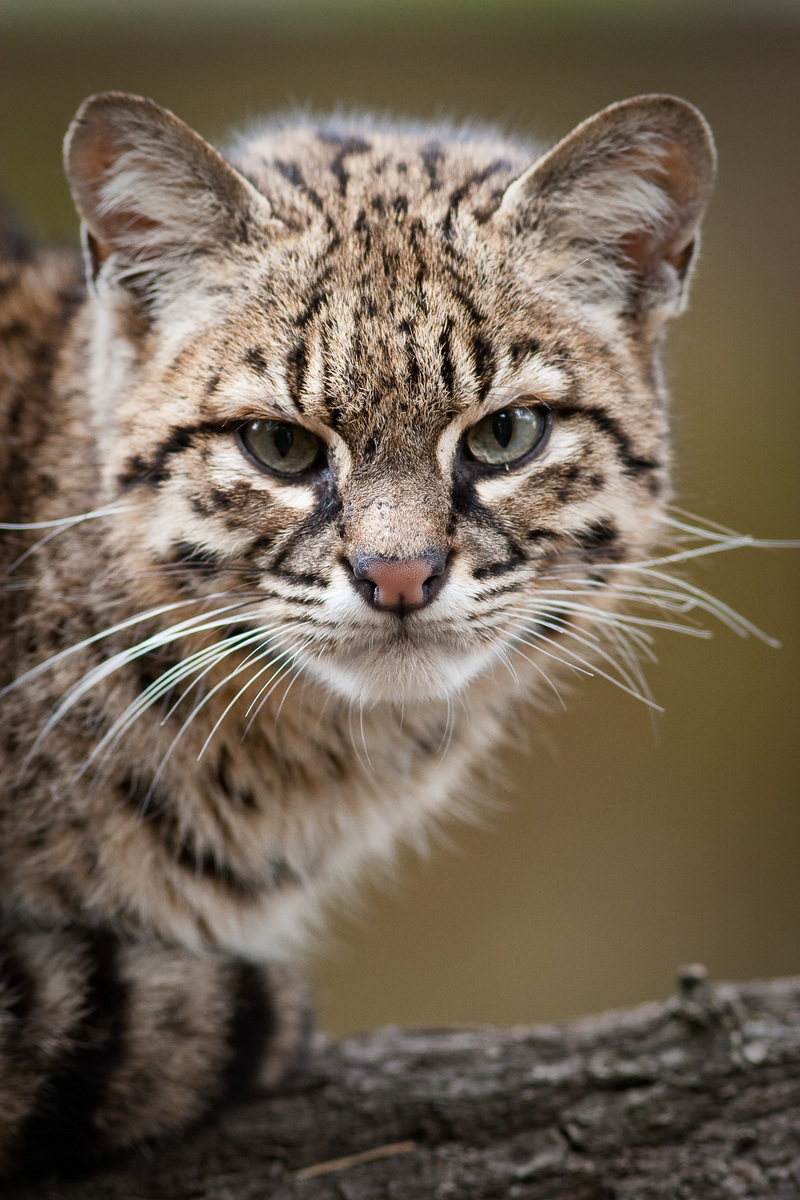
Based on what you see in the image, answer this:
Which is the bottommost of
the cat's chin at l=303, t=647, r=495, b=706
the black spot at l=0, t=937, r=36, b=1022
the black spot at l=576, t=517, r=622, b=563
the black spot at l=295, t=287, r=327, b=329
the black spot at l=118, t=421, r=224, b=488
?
the black spot at l=0, t=937, r=36, b=1022

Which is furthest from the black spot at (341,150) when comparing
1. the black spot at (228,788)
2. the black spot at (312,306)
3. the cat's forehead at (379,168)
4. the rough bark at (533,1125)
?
the rough bark at (533,1125)

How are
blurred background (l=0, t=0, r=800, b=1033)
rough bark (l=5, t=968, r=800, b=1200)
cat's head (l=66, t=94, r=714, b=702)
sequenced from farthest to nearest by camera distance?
1. blurred background (l=0, t=0, r=800, b=1033)
2. rough bark (l=5, t=968, r=800, b=1200)
3. cat's head (l=66, t=94, r=714, b=702)

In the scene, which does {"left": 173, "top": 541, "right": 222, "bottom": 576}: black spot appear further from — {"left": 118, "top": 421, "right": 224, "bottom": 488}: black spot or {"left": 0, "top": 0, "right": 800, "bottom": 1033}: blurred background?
{"left": 0, "top": 0, "right": 800, "bottom": 1033}: blurred background

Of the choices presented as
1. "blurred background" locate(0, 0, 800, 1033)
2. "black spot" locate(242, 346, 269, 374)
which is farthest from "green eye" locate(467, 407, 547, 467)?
"blurred background" locate(0, 0, 800, 1033)

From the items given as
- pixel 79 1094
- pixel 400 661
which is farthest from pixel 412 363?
pixel 79 1094

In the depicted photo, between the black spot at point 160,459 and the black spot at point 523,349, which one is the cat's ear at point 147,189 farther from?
the black spot at point 523,349

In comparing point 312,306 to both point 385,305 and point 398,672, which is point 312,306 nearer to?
point 385,305

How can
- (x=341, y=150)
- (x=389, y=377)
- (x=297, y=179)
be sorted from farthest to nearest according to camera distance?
(x=341, y=150), (x=297, y=179), (x=389, y=377)
